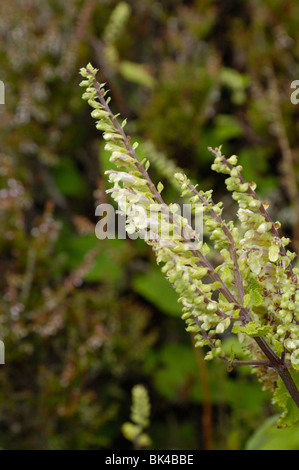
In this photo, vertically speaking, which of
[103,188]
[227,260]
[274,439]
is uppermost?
[103,188]

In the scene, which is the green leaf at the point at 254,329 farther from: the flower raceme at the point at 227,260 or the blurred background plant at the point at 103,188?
the blurred background plant at the point at 103,188

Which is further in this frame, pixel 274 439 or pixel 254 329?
pixel 274 439

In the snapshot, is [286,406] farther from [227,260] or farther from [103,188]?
[103,188]

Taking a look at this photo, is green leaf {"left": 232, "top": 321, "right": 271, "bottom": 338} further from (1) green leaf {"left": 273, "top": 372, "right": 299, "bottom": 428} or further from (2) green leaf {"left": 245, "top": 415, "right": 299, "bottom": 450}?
(2) green leaf {"left": 245, "top": 415, "right": 299, "bottom": 450}

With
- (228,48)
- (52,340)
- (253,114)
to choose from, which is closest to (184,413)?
(52,340)

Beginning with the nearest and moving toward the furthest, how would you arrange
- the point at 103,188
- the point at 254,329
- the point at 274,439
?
the point at 254,329 → the point at 274,439 → the point at 103,188

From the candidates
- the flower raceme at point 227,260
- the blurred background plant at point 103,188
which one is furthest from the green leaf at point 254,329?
the blurred background plant at point 103,188

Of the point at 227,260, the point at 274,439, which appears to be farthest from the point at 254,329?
the point at 274,439
